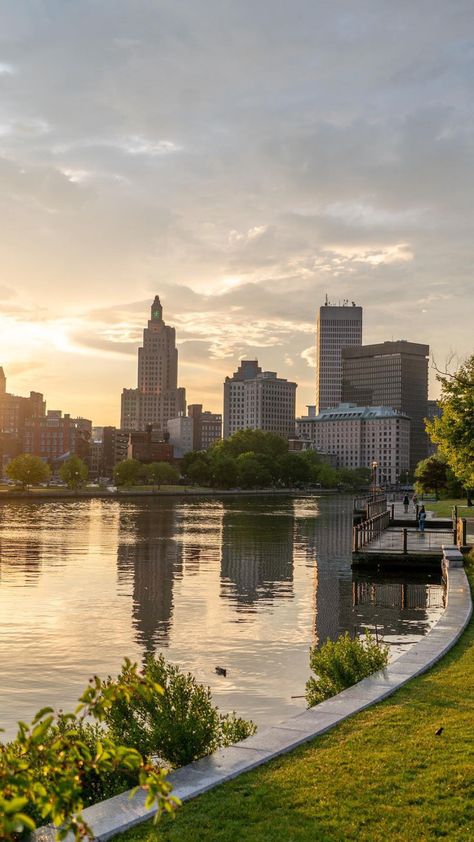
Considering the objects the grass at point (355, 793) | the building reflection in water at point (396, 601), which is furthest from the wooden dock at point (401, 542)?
the grass at point (355, 793)

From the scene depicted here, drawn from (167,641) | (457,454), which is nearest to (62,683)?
(167,641)

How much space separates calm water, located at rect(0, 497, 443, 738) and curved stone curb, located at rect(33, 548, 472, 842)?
3.72 metres

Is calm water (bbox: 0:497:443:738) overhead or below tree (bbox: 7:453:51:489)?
below

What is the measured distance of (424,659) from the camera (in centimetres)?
1742

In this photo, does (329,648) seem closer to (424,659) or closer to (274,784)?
(424,659)

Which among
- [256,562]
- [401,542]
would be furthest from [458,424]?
[256,562]

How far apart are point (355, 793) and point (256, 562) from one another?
4263cm

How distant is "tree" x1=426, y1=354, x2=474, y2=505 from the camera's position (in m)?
46.1

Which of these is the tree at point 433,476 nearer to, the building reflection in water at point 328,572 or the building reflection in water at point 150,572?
the building reflection in water at point 328,572

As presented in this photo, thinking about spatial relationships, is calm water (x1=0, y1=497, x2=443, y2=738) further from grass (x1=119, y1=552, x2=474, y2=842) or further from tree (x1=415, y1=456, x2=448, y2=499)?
tree (x1=415, y1=456, x2=448, y2=499)

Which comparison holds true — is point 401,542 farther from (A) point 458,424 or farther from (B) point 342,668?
(B) point 342,668

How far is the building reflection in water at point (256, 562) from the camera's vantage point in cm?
3875

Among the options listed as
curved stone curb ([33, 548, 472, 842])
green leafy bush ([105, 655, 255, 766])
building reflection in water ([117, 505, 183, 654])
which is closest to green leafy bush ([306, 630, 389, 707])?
curved stone curb ([33, 548, 472, 842])

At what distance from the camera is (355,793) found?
9797 mm
